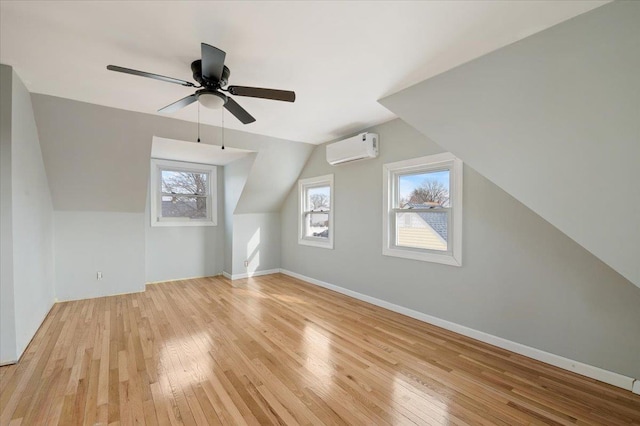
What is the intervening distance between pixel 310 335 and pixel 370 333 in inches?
26.4

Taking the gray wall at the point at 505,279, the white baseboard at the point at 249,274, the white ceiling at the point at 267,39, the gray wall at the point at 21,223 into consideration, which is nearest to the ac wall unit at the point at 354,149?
the gray wall at the point at 505,279

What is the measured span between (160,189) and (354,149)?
3.80m

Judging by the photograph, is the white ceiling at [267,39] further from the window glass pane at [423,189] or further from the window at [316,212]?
the window at [316,212]

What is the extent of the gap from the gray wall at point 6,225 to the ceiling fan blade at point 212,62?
192 centimetres

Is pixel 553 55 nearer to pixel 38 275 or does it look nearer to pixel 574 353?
pixel 574 353

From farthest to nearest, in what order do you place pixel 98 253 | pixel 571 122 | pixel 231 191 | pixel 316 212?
1. pixel 231 191
2. pixel 316 212
3. pixel 98 253
4. pixel 571 122

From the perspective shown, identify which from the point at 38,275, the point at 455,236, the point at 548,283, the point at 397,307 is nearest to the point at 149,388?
the point at 38,275

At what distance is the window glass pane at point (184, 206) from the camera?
534cm

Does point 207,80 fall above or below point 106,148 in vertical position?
above

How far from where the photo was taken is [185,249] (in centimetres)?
549

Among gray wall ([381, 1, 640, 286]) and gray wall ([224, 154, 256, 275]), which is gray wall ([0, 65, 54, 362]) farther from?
gray wall ([381, 1, 640, 286])

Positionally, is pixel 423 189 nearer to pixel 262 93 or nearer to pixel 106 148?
pixel 262 93

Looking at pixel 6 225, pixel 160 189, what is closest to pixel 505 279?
pixel 6 225

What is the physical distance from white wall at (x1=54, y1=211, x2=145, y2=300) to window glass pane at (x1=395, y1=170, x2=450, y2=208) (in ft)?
14.1
